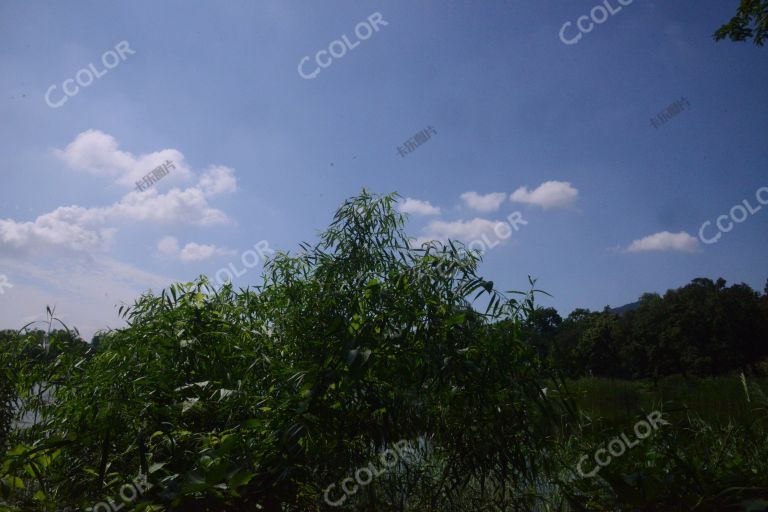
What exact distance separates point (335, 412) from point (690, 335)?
1350 inches

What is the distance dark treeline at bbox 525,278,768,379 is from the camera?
28406 mm

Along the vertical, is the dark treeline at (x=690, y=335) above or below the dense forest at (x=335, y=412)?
below

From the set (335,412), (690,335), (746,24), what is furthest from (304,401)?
(690,335)

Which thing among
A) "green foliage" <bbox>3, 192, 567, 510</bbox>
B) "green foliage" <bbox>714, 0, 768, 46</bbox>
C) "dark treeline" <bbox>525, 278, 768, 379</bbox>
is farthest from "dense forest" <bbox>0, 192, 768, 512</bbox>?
"dark treeline" <bbox>525, 278, 768, 379</bbox>

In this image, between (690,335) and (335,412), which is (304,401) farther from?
(690,335)

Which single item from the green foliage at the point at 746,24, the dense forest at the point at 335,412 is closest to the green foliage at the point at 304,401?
the dense forest at the point at 335,412

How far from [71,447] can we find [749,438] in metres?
3.79

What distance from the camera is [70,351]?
262cm

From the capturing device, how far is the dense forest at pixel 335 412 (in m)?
1.65

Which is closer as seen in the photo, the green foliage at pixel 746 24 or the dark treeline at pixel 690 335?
the green foliage at pixel 746 24

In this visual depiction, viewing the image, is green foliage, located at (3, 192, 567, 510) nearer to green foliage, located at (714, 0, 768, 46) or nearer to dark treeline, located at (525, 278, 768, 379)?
green foliage, located at (714, 0, 768, 46)

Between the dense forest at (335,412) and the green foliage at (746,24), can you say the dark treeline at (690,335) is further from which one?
the dense forest at (335,412)

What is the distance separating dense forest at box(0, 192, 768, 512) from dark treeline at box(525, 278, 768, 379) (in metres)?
26.2

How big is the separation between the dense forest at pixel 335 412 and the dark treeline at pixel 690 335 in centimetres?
2619
